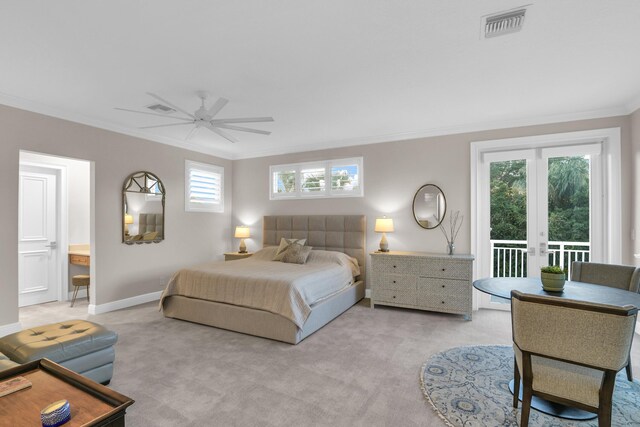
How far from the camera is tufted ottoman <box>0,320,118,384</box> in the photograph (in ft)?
7.61

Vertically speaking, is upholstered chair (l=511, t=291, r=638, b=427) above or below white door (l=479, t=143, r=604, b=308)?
below

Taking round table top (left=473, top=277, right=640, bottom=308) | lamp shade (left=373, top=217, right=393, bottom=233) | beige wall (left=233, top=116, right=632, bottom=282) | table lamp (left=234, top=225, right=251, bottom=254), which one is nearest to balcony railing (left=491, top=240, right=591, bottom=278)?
beige wall (left=233, top=116, right=632, bottom=282)

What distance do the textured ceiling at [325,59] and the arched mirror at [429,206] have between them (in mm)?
1067

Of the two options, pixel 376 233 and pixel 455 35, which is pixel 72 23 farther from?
pixel 376 233

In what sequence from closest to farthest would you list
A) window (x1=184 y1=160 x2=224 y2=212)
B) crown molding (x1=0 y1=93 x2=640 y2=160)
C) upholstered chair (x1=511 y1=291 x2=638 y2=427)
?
upholstered chair (x1=511 y1=291 x2=638 y2=427), crown molding (x1=0 y1=93 x2=640 y2=160), window (x1=184 y1=160 x2=224 y2=212)

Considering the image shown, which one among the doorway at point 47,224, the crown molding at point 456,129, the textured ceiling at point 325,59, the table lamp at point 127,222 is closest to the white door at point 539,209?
the crown molding at point 456,129

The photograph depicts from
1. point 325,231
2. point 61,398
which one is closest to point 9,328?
point 61,398

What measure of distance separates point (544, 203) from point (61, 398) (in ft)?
17.4

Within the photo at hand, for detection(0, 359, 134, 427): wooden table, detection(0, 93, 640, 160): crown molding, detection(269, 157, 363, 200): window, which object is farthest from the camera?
detection(269, 157, 363, 200): window

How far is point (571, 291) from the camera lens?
248 centimetres

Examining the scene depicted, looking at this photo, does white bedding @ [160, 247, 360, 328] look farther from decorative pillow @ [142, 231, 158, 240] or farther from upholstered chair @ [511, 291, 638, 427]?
upholstered chair @ [511, 291, 638, 427]

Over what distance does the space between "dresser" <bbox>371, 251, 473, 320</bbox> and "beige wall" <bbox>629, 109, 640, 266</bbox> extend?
1.76m

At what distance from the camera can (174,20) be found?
7.52ft

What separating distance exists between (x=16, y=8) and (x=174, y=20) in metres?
0.99
